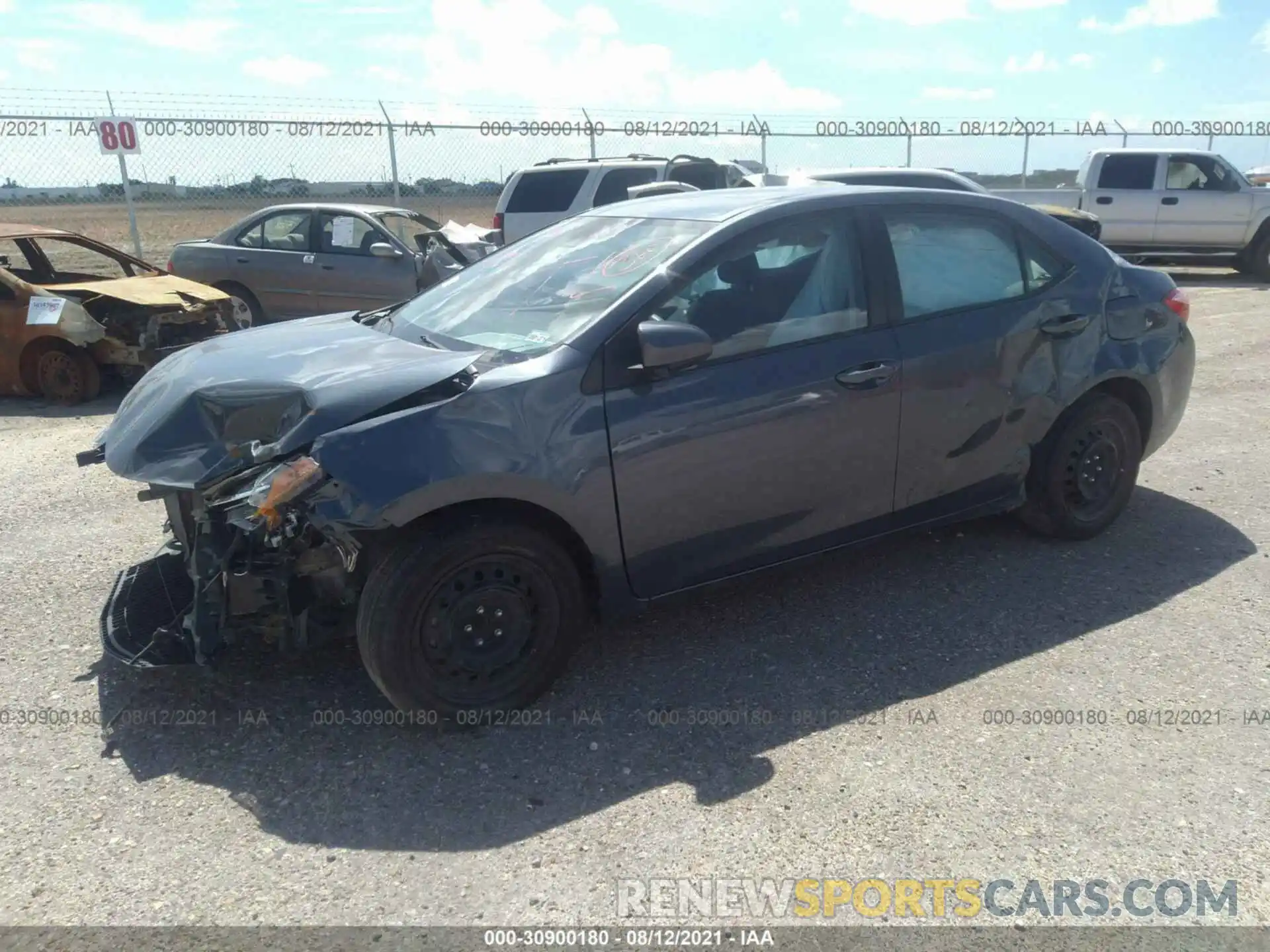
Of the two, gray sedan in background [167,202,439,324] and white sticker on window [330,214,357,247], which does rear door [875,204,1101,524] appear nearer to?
gray sedan in background [167,202,439,324]

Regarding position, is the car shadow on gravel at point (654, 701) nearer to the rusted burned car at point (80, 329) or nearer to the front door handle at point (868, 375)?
the front door handle at point (868, 375)

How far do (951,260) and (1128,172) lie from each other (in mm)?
14142

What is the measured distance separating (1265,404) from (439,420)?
701cm

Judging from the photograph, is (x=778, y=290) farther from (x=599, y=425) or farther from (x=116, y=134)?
(x=116, y=134)

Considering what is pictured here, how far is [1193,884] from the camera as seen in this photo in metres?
2.63

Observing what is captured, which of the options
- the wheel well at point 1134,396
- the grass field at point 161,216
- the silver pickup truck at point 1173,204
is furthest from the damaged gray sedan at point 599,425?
Answer: the grass field at point 161,216

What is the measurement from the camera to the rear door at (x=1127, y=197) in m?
15.9

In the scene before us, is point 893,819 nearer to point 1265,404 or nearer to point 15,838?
point 15,838

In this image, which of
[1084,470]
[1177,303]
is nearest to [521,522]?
[1084,470]

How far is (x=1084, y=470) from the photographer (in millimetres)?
4699

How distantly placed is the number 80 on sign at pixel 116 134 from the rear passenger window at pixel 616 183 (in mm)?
6573

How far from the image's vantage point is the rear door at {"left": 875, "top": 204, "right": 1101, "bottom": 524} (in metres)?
4.05

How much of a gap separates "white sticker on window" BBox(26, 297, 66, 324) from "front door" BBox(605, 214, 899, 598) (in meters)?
6.64

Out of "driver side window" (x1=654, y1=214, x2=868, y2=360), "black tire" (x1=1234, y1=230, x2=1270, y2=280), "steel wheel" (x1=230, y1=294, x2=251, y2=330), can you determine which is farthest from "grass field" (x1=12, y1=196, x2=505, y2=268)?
"driver side window" (x1=654, y1=214, x2=868, y2=360)
